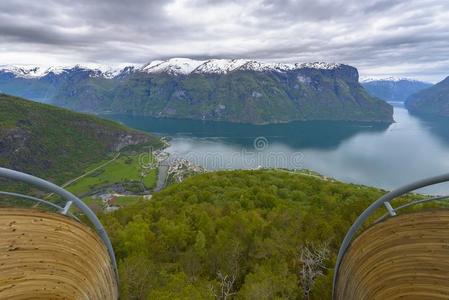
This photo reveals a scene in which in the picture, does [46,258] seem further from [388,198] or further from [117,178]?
[117,178]

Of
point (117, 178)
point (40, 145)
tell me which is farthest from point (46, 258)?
point (40, 145)

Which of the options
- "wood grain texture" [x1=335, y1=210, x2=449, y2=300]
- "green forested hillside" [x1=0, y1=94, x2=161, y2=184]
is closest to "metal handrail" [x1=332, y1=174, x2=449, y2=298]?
"wood grain texture" [x1=335, y1=210, x2=449, y2=300]

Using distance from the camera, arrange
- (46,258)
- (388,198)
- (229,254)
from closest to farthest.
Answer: (46,258), (388,198), (229,254)

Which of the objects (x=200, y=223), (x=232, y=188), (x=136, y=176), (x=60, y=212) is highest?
(x=60, y=212)

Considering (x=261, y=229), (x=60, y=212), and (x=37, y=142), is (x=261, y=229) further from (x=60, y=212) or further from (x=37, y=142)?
(x=37, y=142)

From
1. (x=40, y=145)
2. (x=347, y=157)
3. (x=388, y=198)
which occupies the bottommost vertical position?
(x=40, y=145)

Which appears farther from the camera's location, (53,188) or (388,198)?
(388,198)

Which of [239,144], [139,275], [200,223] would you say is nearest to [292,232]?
[200,223]

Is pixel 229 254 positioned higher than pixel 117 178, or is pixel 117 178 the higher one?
pixel 229 254
